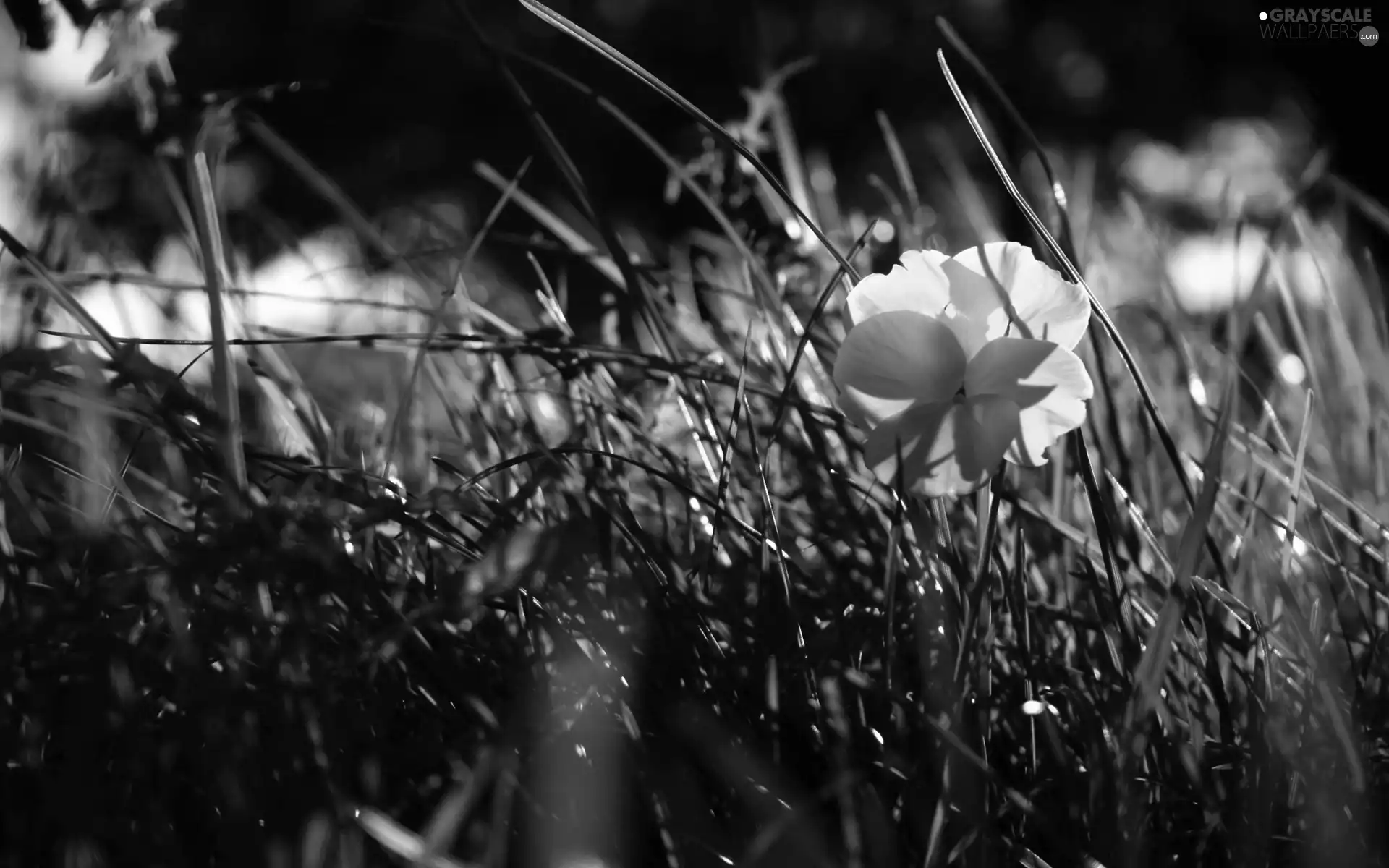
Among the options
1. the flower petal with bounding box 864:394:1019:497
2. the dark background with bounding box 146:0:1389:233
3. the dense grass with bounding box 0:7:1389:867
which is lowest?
the dense grass with bounding box 0:7:1389:867

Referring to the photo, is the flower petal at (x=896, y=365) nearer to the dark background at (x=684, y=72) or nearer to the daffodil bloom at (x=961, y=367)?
the daffodil bloom at (x=961, y=367)

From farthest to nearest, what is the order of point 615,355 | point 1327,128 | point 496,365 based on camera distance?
point 1327,128 < point 496,365 < point 615,355

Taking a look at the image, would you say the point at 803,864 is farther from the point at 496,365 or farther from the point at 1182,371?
the point at 1182,371

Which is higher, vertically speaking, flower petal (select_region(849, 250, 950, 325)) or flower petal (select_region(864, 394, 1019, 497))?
flower petal (select_region(849, 250, 950, 325))

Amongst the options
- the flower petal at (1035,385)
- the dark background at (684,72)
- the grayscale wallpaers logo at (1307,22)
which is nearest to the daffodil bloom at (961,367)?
the flower petal at (1035,385)

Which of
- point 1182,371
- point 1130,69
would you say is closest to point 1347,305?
point 1182,371

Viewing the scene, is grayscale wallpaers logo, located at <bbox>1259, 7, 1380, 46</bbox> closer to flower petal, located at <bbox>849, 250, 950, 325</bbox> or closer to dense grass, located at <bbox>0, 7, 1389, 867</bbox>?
dense grass, located at <bbox>0, 7, 1389, 867</bbox>

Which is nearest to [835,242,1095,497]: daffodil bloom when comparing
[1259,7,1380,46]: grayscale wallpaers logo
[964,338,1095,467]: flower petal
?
[964,338,1095,467]: flower petal
